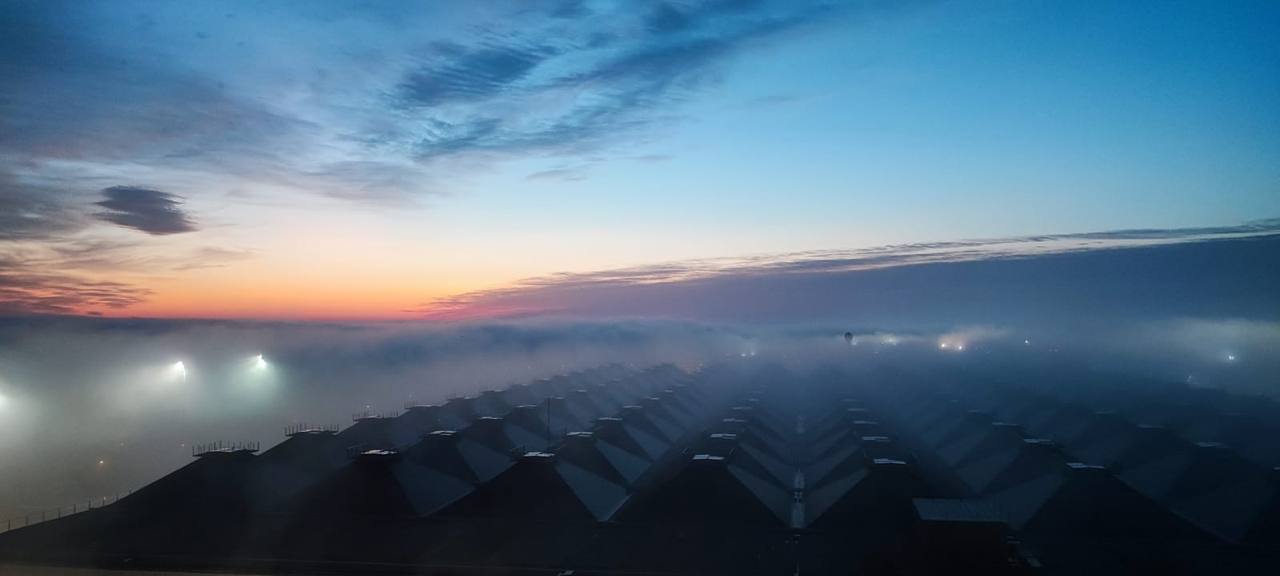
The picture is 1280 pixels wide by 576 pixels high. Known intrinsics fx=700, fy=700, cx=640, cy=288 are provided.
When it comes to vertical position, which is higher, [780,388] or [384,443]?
[384,443]

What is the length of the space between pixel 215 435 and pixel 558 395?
1934 inches

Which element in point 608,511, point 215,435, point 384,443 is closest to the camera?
point 608,511

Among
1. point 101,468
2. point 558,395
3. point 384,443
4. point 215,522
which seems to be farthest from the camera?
point 558,395

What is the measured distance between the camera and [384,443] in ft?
239

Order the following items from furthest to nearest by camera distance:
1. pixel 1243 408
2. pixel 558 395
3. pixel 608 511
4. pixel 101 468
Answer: pixel 558 395
pixel 1243 408
pixel 101 468
pixel 608 511

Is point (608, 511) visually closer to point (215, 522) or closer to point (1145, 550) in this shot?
point (215, 522)

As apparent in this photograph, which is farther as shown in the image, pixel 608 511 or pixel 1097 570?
pixel 608 511

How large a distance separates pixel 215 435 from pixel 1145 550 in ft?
355

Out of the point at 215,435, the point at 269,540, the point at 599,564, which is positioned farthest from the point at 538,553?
the point at 215,435

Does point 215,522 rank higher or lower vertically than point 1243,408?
higher

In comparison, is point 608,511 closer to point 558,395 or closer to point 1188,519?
point 1188,519

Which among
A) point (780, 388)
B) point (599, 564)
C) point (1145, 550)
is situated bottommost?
point (780, 388)

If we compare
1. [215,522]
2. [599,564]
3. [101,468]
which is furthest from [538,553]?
[101,468]

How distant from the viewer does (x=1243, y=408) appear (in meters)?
92.0
